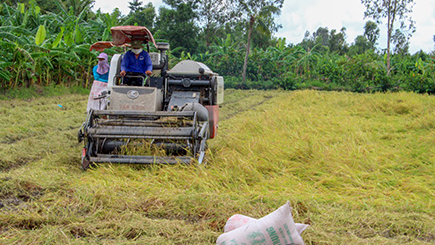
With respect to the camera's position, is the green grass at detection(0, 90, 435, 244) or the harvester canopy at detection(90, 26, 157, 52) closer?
the green grass at detection(0, 90, 435, 244)

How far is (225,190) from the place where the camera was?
3697 mm

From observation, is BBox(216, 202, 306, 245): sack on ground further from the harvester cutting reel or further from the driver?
the driver

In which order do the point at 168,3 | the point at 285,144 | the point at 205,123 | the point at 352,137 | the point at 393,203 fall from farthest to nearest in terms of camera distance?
the point at 168,3 → the point at 352,137 → the point at 285,144 → the point at 205,123 → the point at 393,203

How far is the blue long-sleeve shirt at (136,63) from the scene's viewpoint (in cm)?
566

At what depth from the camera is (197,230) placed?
274 cm

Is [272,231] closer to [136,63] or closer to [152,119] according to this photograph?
[152,119]

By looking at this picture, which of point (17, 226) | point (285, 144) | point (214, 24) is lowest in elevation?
point (17, 226)

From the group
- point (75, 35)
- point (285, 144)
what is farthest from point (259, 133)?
point (75, 35)

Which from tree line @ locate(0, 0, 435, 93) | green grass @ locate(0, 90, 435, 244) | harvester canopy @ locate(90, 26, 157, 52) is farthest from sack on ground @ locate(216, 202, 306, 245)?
tree line @ locate(0, 0, 435, 93)

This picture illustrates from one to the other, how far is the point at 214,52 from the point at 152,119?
22283mm

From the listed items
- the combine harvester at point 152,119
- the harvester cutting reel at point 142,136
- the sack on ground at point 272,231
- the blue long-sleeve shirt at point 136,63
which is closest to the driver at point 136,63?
the blue long-sleeve shirt at point 136,63

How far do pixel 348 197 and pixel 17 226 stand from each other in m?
2.69

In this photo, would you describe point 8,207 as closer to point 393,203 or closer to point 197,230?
point 197,230

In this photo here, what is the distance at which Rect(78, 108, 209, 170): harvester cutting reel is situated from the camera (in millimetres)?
4398
